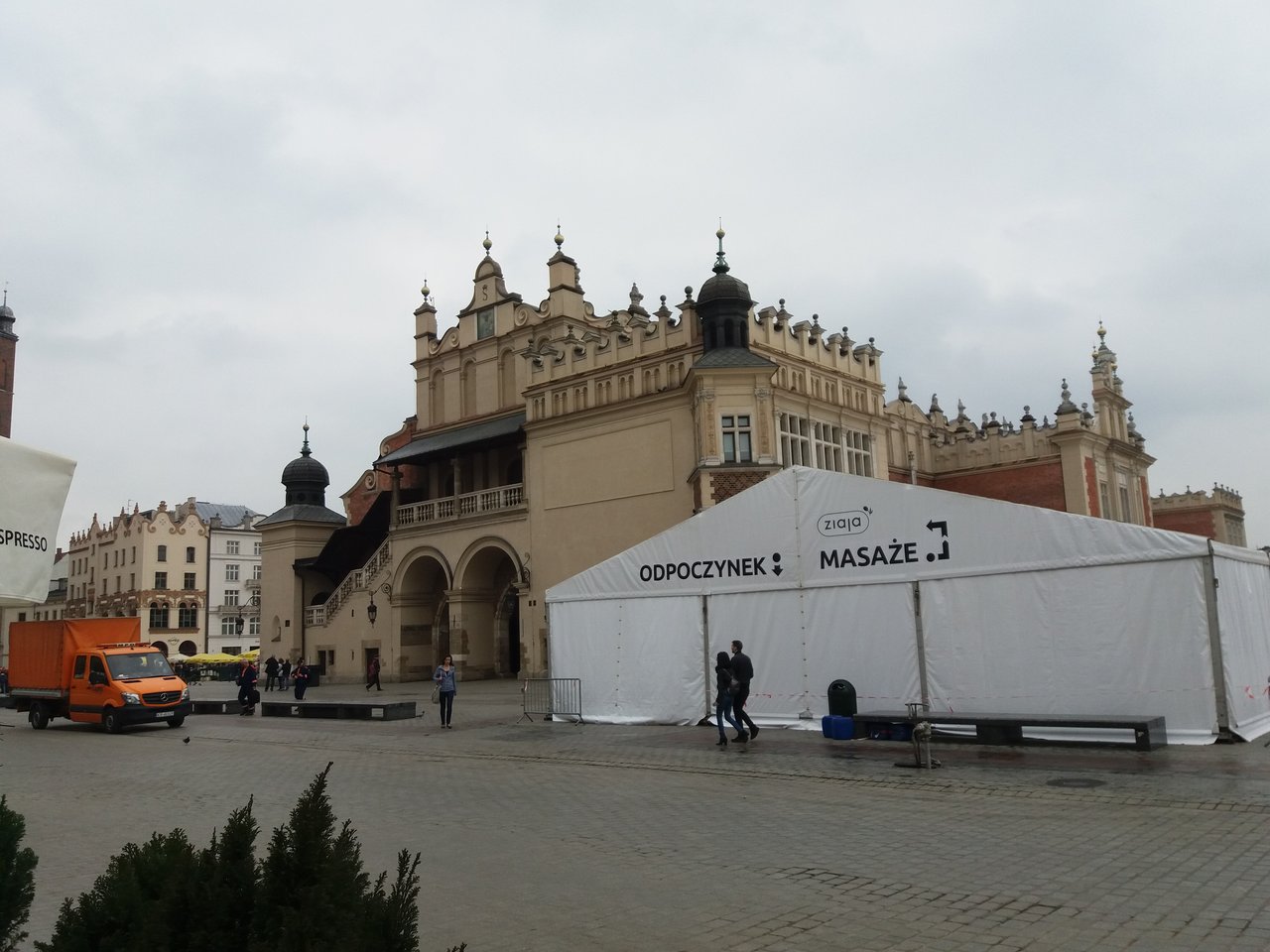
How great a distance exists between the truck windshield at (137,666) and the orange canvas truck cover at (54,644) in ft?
2.90

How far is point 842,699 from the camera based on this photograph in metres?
16.6

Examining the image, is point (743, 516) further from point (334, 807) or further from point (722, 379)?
point (722, 379)

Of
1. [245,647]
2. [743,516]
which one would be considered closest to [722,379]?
[743,516]

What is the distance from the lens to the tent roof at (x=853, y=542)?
14.9m

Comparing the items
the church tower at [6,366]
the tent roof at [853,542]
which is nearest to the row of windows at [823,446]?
the tent roof at [853,542]

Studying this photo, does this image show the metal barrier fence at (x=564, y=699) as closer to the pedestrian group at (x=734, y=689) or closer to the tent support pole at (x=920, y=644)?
the pedestrian group at (x=734, y=689)

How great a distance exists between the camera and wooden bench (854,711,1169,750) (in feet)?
44.4

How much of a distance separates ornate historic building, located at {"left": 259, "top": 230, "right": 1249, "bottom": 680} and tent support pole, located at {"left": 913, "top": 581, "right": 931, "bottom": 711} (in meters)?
13.1

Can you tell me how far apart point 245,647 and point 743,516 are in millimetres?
76930

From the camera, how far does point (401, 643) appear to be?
39.8m

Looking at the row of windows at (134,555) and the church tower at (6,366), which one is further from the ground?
the church tower at (6,366)

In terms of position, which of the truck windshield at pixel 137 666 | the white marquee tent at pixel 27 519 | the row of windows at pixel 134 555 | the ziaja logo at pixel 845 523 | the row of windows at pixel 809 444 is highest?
the row of windows at pixel 134 555

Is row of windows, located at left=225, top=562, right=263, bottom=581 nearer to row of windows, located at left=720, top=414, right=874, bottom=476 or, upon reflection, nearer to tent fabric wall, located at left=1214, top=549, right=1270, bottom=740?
Result: row of windows, located at left=720, top=414, right=874, bottom=476

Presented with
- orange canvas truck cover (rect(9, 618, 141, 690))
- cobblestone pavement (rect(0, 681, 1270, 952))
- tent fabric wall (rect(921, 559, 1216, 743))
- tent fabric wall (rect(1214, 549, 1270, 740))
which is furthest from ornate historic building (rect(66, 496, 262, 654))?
tent fabric wall (rect(1214, 549, 1270, 740))
